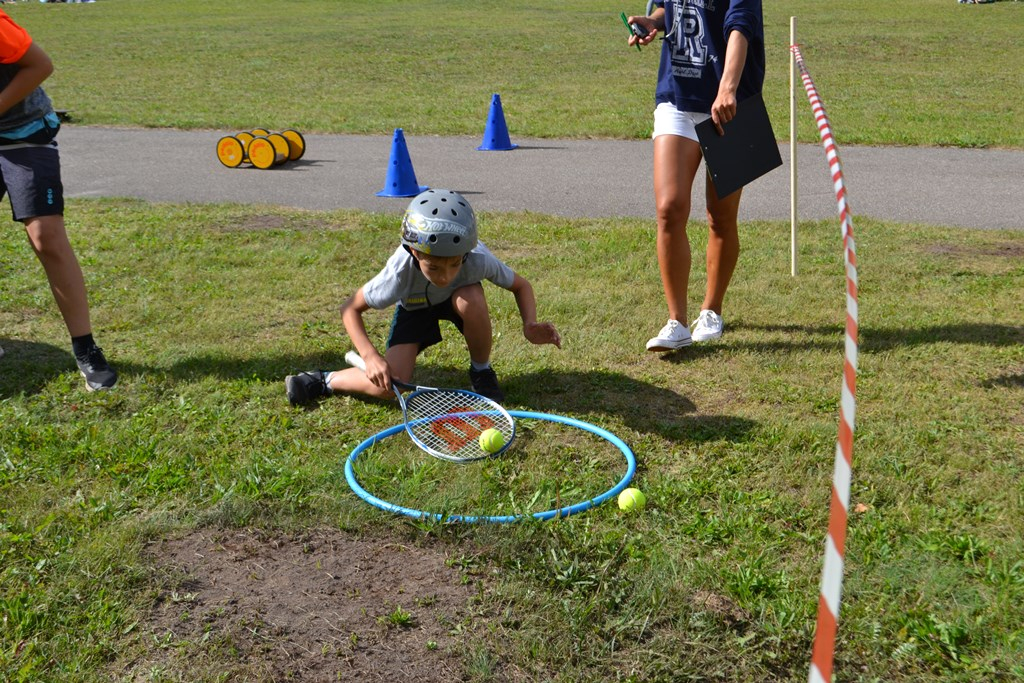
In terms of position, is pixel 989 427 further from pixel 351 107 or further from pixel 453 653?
pixel 351 107

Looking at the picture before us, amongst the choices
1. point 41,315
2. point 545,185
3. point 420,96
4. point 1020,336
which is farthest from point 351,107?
point 1020,336

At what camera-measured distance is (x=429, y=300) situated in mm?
4891

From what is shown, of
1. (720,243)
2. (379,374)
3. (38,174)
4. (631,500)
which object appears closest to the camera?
(631,500)

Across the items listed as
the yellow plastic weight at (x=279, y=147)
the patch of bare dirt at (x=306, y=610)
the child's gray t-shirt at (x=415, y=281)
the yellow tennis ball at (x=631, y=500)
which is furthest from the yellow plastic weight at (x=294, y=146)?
the yellow tennis ball at (x=631, y=500)

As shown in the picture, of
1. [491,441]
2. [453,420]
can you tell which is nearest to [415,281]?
[453,420]

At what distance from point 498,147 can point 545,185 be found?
7.75 ft

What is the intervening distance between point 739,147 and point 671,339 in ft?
3.39

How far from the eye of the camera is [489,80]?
20250 mm

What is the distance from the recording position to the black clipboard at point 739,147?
16.9ft

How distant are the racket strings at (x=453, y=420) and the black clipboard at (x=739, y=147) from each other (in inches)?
65.7

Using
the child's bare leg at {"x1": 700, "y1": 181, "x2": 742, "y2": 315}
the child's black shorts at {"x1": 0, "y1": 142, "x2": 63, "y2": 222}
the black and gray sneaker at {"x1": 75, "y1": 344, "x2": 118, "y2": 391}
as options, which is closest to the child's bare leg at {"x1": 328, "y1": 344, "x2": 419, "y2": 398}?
the black and gray sneaker at {"x1": 75, "y1": 344, "x2": 118, "y2": 391}

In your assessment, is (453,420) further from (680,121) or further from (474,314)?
(680,121)

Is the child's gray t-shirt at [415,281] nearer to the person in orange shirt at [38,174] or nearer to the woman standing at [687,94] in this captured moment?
the woman standing at [687,94]

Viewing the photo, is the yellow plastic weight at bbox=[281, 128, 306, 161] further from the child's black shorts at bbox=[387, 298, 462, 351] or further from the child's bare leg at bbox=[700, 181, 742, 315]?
the child's black shorts at bbox=[387, 298, 462, 351]
